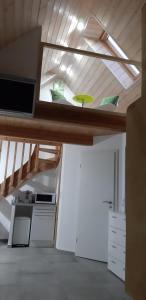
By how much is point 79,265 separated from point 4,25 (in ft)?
12.9

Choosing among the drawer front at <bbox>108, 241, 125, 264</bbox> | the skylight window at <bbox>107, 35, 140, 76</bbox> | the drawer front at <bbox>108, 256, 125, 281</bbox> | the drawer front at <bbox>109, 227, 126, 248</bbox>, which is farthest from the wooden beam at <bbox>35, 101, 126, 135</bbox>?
the drawer front at <bbox>108, 256, 125, 281</bbox>

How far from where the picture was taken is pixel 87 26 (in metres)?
4.25

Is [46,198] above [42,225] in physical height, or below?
above

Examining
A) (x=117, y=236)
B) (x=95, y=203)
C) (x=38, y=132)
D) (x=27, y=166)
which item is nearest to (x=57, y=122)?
(x=38, y=132)

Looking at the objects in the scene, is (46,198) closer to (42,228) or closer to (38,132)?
(42,228)

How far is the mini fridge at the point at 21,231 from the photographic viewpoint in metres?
5.07

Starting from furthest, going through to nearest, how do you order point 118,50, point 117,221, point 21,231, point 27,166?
point 27,166, point 21,231, point 118,50, point 117,221

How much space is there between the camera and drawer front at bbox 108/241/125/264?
3.45 metres

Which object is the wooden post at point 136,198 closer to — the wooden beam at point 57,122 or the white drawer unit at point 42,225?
the wooden beam at point 57,122

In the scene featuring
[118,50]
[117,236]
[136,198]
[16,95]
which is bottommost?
[117,236]

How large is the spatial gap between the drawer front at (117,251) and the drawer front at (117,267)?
60 millimetres

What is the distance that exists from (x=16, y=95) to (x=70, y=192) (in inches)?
104

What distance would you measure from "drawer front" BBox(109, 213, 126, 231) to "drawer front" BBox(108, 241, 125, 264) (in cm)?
29

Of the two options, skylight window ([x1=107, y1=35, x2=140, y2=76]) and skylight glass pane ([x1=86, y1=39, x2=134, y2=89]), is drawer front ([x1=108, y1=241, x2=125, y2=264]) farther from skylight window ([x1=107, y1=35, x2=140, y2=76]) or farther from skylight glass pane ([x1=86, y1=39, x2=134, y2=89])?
skylight window ([x1=107, y1=35, x2=140, y2=76])
